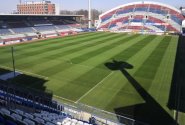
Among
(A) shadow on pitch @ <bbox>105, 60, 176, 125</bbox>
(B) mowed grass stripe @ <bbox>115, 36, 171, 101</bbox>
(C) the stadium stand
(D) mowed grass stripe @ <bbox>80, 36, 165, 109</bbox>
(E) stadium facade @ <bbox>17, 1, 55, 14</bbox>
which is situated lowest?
(A) shadow on pitch @ <bbox>105, 60, 176, 125</bbox>

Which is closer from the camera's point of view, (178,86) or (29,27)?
(178,86)

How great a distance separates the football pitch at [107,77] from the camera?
18.0m

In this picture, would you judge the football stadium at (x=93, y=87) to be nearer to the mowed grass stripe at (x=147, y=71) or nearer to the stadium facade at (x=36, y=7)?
the mowed grass stripe at (x=147, y=71)

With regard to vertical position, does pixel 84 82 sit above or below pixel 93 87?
above

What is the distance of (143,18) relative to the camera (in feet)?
262

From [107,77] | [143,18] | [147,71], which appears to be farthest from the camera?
[143,18]

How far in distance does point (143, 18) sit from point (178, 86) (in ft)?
206

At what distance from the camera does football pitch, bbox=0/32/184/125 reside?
59.0 feet

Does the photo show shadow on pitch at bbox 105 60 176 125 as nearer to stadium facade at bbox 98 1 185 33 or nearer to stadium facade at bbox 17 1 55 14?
stadium facade at bbox 98 1 185 33

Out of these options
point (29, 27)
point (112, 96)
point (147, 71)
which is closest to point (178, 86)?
point (147, 71)

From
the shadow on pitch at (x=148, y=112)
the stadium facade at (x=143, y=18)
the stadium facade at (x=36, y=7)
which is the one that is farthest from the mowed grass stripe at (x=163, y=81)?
the stadium facade at (x=36, y=7)

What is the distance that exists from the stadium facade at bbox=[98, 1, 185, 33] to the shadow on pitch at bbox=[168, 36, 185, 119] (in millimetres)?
39353

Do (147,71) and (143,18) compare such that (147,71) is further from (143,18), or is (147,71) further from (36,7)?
(36,7)

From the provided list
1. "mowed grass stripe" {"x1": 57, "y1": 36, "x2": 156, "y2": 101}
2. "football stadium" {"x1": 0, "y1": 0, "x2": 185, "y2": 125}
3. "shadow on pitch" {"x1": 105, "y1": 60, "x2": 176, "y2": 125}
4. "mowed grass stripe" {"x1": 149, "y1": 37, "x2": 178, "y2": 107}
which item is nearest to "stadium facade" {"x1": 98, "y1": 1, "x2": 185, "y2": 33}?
"football stadium" {"x1": 0, "y1": 0, "x2": 185, "y2": 125}
